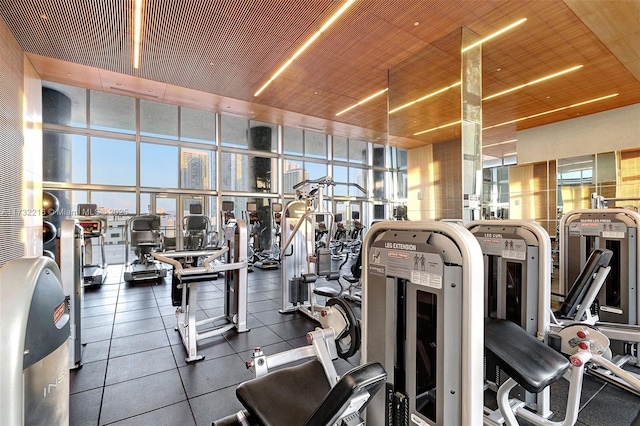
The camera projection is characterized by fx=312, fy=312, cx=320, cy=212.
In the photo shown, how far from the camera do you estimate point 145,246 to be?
7.03 metres

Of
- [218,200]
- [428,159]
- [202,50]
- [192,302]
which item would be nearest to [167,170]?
[218,200]

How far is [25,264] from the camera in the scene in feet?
2.39

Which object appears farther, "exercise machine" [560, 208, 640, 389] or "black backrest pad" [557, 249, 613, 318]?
"exercise machine" [560, 208, 640, 389]

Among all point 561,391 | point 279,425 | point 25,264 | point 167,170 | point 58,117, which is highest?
point 58,117

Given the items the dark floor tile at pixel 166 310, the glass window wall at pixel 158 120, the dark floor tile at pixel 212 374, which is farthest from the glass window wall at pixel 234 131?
the dark floor tile at pixel 212 374

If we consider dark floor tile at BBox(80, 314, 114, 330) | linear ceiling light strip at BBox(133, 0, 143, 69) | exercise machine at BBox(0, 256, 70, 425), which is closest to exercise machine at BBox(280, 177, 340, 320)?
dark floor tile at BBox(80, 314, 114, 330)

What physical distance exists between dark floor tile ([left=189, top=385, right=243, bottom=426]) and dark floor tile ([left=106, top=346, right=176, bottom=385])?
673 mm

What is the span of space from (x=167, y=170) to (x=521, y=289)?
8.55 metres

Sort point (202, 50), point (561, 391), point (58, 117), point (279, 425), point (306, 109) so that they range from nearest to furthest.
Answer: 1. point (279, 425)
2. point (561, 391)
3. point (202, 50)
4. point (58, 117)
5. point (306, 109)

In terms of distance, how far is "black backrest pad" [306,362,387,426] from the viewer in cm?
90

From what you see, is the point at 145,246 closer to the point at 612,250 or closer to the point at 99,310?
the point at 99,310

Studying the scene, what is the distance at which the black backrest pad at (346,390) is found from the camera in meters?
0.90

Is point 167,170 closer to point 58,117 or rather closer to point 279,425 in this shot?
point 58,117

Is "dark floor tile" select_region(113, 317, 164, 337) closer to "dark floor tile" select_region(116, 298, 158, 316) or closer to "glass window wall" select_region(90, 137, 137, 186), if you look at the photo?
"dark floor tile" select_region(116, 298, 158, 316)
